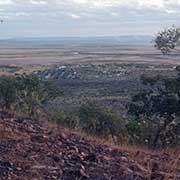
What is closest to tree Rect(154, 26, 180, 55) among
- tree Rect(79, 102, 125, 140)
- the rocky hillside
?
tree Rect(79, 102, 125, 140)

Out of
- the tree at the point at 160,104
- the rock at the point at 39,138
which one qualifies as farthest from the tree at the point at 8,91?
the rock at the point at 39,138

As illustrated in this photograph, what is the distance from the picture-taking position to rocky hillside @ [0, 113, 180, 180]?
6.53m

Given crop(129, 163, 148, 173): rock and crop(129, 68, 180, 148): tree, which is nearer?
crop(129, 163, 148, 173): rock

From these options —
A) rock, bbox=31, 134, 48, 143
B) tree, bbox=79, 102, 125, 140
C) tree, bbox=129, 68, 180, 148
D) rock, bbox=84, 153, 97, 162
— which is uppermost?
rock, bbox=31, 134, 48, 143

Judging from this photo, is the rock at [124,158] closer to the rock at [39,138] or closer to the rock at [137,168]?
the rock at [137,168]

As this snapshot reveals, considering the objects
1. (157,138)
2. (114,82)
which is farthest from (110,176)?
(114,82)

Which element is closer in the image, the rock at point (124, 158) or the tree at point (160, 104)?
the rock at point (124, 158)

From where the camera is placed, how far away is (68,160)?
708 cm

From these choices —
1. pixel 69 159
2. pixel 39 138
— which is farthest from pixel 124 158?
pixel 39 138

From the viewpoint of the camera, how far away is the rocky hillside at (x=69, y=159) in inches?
257

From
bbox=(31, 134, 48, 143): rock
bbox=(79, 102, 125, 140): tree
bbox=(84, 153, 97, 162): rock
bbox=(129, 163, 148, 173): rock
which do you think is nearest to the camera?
bbox=(129, 163, 148, 173): rock

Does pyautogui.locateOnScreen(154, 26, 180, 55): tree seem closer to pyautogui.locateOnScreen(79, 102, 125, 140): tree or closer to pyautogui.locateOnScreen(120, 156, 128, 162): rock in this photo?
pyautogui.locateOnScreen(79, 102, 125, 140): tree

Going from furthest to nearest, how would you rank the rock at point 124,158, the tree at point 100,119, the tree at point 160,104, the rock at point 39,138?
the tree at point 100,119 < the tree at point 160,104 < the rock at point 39,138 < the rock at point 124,158

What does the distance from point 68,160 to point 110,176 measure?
74 cm
